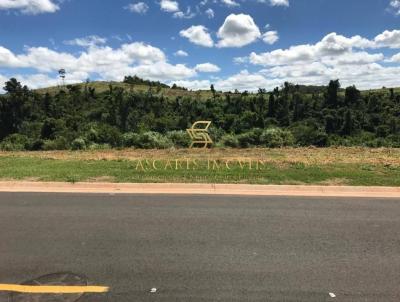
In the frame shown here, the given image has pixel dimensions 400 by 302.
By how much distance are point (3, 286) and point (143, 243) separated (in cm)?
196

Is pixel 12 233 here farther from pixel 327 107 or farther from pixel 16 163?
pixel 327 107

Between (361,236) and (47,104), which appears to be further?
(47,104)

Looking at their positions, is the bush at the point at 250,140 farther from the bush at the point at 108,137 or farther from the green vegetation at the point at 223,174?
the green vegetation at the point at 223,174

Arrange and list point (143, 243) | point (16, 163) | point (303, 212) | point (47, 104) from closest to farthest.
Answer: point (143, 243)
point (303, 212)
point (16, 163)
point (47, 104)

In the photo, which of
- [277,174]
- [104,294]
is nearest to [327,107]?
[277,174]

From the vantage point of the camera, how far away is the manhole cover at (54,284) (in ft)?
14.7

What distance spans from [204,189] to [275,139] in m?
14.8

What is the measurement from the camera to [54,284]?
192 inches

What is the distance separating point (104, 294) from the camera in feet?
15.1

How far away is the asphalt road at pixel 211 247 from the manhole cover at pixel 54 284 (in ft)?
0.14

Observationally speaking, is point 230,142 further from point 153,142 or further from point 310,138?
point 310,138
